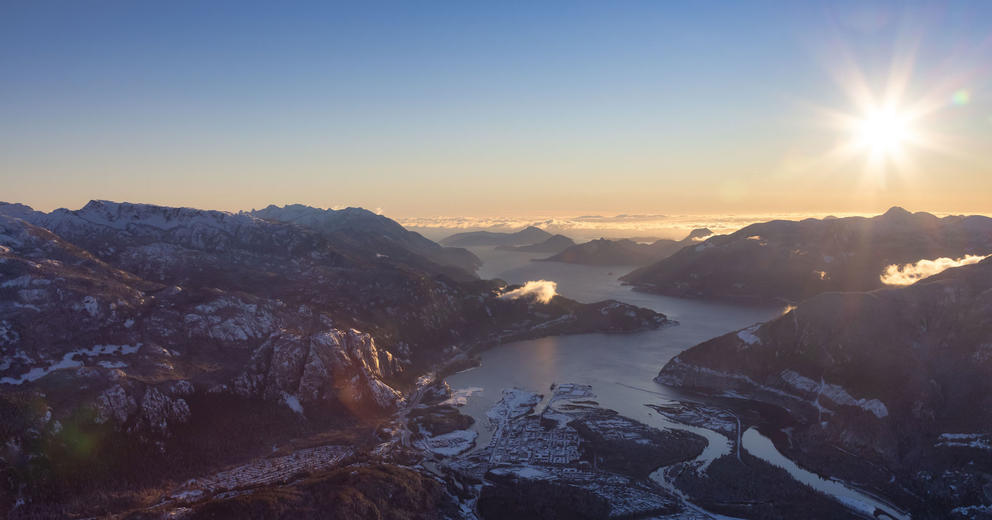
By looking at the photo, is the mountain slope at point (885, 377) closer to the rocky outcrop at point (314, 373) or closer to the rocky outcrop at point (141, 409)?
the rocky outcrop at point (314, 373)

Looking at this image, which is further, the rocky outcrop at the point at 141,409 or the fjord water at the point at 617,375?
the fjord water at the point at 617,375

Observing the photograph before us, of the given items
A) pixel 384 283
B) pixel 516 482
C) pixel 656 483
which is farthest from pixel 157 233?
pixel 656 483

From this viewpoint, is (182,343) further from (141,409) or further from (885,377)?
(885,377)

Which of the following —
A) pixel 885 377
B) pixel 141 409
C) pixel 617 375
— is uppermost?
pixel 885 377

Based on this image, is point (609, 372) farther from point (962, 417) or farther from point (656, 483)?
point (962, 417)

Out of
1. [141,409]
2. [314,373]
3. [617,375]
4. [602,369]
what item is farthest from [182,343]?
[617,375]

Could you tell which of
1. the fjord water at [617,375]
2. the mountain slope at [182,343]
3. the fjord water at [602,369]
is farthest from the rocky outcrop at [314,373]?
the fjord water at [602,369]

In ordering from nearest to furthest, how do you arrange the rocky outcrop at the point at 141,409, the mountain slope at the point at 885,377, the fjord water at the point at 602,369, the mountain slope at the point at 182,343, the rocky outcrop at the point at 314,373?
the mountain slope at the point at 885,377
the mountain slope at the point at 182,343
the rocky outcrop at the point at 141,409
the rocky outcrop at the point at 314,373
the fjord water at the point at 602,369

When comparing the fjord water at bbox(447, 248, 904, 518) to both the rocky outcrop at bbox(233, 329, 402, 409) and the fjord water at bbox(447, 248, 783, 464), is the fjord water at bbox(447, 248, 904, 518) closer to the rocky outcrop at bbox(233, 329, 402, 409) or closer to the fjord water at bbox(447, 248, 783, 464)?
the fjord water at bbox(447, 248, 783, 464)

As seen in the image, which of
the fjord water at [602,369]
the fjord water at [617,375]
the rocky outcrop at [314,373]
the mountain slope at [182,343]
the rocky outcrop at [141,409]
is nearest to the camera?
the mountain slope at [182,343]

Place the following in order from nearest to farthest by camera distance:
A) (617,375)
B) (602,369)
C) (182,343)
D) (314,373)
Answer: (314,373) → (182,343) → (617,375) → (602,369)

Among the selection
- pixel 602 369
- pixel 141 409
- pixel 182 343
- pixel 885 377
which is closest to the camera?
pixel 141 409

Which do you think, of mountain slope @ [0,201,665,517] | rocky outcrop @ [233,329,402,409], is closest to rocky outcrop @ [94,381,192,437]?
mountain slope @ [0,201,665,517]
